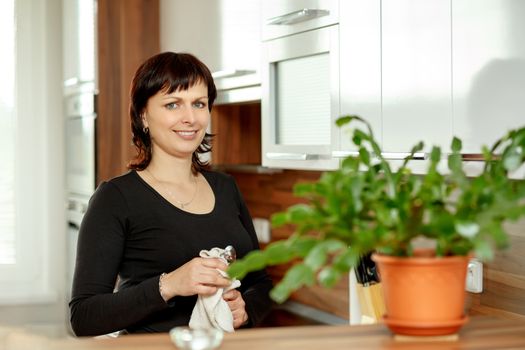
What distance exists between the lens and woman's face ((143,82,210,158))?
2.41m

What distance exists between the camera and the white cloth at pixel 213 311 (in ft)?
7.23

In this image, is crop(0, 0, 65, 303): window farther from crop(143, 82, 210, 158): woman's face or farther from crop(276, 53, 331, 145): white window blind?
crop(143, 82, 210, 158): woman's face

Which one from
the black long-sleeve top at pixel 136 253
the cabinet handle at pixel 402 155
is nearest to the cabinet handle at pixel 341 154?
the cabinet handle at pixel 402 155

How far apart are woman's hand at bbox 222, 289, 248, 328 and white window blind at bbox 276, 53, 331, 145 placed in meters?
0.60

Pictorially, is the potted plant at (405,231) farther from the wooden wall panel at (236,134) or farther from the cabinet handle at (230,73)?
the wooden wall panel at (236,134)

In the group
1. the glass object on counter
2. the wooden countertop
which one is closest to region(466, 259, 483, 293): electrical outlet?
the wooden countertop

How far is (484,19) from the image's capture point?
1890mm

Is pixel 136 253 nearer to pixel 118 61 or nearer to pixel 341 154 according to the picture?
pixel 341 154

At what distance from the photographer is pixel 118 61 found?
413 centimetres

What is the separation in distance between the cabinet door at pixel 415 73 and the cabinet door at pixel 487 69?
0.04 metres

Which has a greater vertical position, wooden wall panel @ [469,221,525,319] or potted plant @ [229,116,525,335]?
potted plant @ [229,116,525,335]

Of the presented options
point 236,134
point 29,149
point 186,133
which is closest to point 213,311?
point 186,133

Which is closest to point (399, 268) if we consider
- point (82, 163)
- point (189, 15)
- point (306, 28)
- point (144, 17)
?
point (306, 28)

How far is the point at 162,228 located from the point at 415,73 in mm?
761
